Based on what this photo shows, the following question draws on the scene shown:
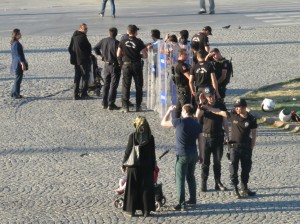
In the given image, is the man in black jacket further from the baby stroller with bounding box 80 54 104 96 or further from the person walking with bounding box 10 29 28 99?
the person walking with bounding box 10 29 28 99

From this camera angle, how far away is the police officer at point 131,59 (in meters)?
20.4

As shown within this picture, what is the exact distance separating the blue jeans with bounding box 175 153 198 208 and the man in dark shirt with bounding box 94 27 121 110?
23.0ft

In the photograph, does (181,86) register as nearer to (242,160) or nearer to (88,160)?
(88,160)

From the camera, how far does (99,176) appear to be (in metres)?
15.9

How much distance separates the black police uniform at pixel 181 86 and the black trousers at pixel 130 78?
1.93 meters

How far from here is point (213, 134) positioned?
590 inches

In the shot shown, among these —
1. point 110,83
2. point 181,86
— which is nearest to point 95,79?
point 110,83

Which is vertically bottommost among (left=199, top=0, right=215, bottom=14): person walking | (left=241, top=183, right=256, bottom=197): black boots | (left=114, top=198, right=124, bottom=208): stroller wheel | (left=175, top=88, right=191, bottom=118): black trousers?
(left=241, top=183, right=256, bottom=197): black boots

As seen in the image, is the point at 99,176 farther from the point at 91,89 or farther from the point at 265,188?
the point at 91,89

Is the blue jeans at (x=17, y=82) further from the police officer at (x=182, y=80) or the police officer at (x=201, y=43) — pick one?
the police officer at (x=182, y=80)

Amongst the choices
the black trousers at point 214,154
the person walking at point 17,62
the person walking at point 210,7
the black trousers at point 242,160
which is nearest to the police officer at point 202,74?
the black trousers at point 214,154

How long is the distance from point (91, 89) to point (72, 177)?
667cm

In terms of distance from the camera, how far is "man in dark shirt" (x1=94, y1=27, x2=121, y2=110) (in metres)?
20.9

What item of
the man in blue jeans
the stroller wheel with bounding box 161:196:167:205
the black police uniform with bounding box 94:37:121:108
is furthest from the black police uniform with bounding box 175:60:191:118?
the stroller wheel with bounding box 161:196:167:205
